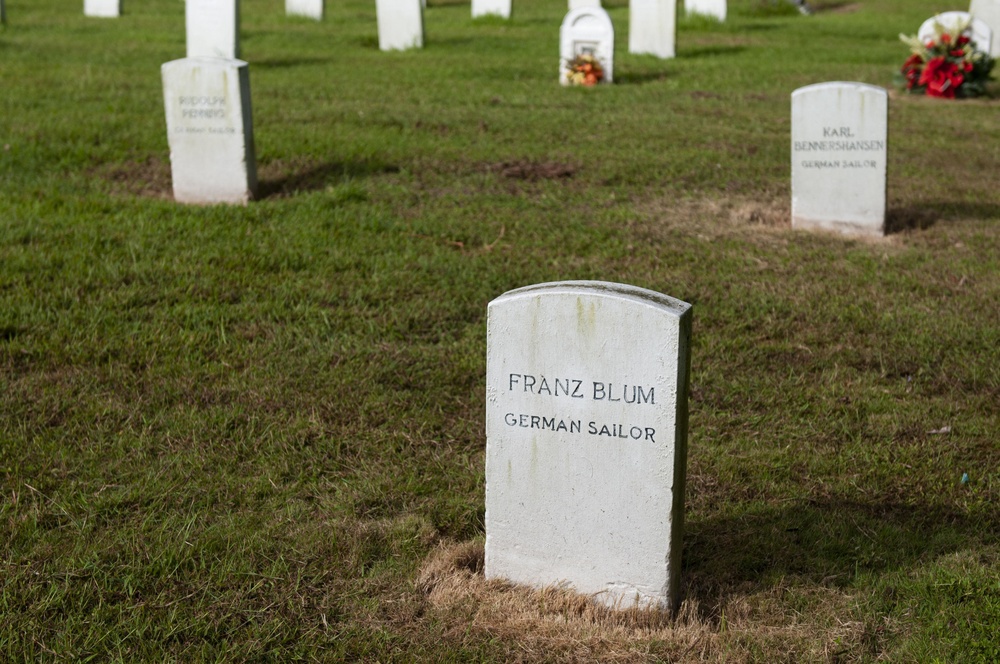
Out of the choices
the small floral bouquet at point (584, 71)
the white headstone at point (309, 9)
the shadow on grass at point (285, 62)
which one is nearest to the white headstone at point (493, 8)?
the white headstone at point (309, 9)

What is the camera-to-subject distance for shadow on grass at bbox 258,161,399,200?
747 centimetres

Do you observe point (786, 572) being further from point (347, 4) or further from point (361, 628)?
point (347, 4)

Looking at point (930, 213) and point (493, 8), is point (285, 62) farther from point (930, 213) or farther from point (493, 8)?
point (930, 213)

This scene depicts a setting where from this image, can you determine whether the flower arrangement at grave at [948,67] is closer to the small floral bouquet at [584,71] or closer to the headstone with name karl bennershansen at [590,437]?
the small floral bouquet at [584,71]

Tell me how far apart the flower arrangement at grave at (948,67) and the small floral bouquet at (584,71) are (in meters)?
3.55

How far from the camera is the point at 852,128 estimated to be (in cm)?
678

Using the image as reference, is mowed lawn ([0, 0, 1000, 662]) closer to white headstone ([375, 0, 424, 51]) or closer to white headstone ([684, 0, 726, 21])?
white headstone ([375, 0, 424, 51])

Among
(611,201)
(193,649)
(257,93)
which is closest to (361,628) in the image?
(193,649)

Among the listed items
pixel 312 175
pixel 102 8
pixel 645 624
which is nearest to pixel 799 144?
pixel 312 175

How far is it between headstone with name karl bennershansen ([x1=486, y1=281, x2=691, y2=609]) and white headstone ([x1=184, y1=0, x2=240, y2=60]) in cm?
999

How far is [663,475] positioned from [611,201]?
480 cm

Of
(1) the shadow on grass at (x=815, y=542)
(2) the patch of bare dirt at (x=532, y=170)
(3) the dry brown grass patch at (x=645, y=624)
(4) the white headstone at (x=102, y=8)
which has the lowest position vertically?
(3) the dry brown grass patch at (x=645, y=624)

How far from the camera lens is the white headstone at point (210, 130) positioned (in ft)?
23.4

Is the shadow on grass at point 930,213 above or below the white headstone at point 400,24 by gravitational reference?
below
